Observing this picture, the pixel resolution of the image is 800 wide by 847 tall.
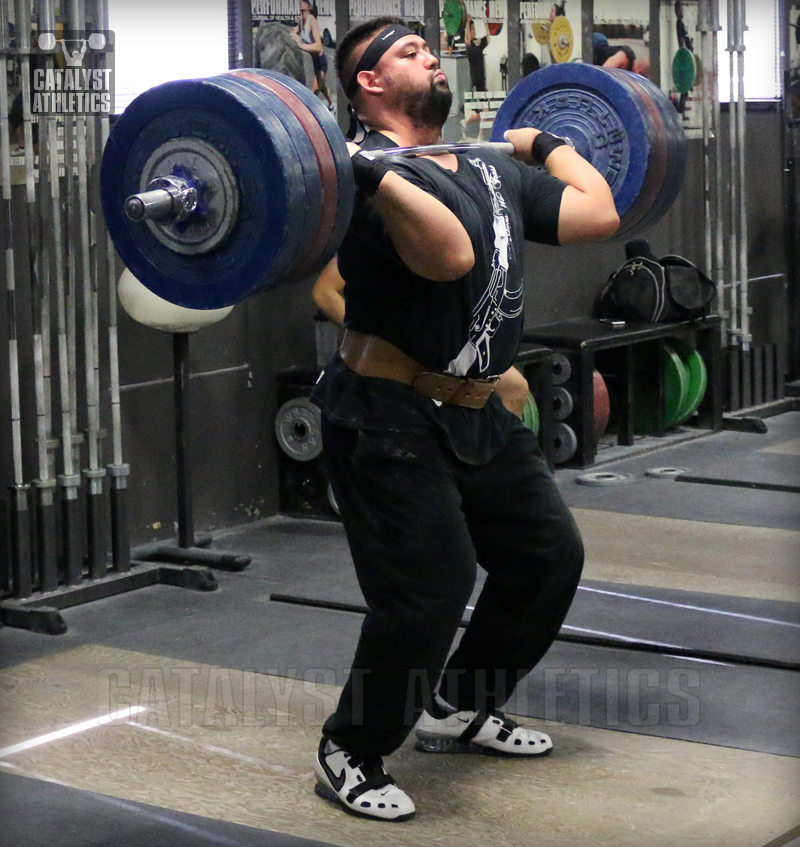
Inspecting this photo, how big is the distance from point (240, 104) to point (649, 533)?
2.74 metres

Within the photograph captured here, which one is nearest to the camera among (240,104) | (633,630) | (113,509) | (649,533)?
(240,104)

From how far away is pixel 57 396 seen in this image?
4195 millimetres

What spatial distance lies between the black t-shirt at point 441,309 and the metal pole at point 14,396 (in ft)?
4.86

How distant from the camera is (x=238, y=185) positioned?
7.72 ft

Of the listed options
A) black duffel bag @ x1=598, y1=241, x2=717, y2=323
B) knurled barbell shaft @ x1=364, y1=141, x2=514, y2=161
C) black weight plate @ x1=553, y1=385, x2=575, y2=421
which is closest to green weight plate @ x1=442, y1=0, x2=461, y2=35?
black duffel bag @ x1=598, y1=241, x2=717, y2=323

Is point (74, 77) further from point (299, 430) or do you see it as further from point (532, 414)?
point (532, 414)

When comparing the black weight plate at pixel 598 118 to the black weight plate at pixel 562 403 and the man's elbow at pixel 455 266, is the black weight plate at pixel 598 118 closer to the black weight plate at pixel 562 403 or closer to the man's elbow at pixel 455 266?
the man's elbow at pixel 455 266

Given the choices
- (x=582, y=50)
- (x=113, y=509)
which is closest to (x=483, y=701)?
(x=113, y=509)

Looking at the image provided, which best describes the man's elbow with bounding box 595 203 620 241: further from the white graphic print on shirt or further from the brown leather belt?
the brown leather belt

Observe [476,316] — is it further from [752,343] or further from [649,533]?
[752,343]

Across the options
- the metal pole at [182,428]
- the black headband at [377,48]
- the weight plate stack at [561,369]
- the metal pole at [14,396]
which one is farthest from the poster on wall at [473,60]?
the black headband at [377,48]

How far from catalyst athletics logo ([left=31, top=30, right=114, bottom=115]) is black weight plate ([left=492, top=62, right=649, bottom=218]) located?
4.10 feet

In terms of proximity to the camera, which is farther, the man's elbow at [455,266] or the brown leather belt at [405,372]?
the brown leather belt at [405,372]

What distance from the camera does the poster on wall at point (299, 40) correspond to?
189 inches
